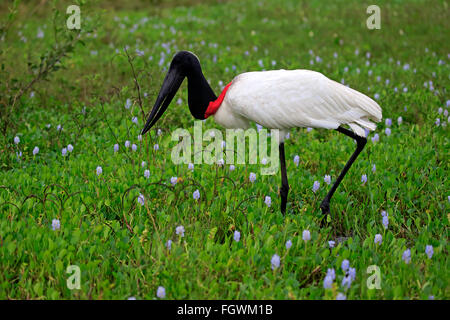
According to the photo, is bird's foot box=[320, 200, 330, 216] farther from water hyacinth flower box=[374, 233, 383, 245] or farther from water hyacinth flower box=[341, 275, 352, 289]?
water hyacinth flower box=[341, 275, 352, 289]

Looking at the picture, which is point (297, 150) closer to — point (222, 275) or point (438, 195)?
point (438, 195)

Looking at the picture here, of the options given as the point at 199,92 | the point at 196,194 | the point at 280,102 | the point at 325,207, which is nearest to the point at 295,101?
the point at 280,102

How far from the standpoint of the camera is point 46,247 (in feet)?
11.7

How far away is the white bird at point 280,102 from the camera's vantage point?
4062 mm

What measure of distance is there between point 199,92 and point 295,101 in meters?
0.83

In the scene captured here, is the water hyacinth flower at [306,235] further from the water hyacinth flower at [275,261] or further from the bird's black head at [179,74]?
the bird's black head at [179,74]

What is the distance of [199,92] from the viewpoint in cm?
436

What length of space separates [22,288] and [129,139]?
2746 mm

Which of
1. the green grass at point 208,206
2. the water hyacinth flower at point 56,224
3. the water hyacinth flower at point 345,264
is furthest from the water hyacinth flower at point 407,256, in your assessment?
the water hyacinth flower at point 56,224

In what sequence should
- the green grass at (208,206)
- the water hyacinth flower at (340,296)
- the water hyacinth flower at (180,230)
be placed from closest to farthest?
the water hyacinth flower at (340,296), the green grass at (208,206), the water hyacinth flower at (180,230)

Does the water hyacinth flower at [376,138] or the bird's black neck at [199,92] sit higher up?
the bird's black neck at [199,92]

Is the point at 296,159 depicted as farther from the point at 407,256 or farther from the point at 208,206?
the point at 407,256

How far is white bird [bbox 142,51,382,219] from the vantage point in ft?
13.3

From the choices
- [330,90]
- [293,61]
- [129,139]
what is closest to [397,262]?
[330,90]
